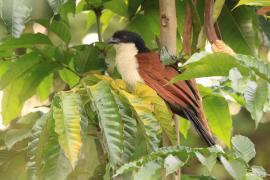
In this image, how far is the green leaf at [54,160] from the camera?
1.62 metres

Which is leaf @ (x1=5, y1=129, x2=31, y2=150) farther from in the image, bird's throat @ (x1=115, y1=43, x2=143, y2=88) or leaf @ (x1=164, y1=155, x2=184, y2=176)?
leaf @ (x1=164, y1=155, x2=184, y2=176)

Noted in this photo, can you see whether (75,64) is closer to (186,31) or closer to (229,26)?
(186,31)

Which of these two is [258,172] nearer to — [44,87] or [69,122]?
[69,122]

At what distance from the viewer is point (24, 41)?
207cm

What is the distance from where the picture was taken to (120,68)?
2.23 meters

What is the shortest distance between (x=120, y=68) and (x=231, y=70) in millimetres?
825

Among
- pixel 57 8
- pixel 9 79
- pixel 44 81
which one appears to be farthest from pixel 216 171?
pixel 57 8

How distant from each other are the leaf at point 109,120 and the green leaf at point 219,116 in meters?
0.56

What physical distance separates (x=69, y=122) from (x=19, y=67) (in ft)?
1.80

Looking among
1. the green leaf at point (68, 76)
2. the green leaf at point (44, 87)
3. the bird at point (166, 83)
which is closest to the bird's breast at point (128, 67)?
the bird at point (166, 83)

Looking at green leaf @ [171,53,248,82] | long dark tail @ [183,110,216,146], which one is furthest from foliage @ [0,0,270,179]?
long dark tail @ [183,110,216,146]

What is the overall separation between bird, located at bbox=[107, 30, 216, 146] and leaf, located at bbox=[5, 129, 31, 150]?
35cm

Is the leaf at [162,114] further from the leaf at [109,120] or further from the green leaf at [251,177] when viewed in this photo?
the green leaf at [251,177]

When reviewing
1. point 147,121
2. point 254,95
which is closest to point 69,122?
point 147,121
